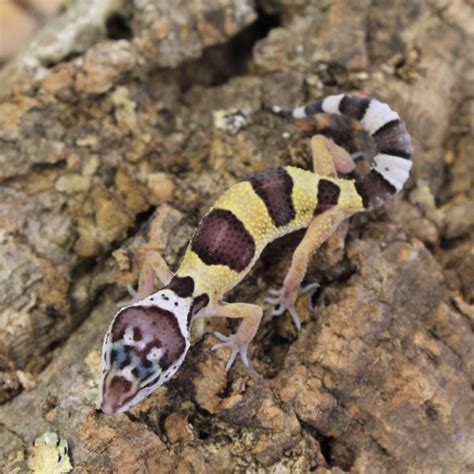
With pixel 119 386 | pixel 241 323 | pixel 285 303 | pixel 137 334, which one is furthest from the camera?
pixel 285 303

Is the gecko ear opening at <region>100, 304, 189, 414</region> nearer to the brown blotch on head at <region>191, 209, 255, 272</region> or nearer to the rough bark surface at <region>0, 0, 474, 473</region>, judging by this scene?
the rough bark surface at <region>0, 0, 474, 473</region>

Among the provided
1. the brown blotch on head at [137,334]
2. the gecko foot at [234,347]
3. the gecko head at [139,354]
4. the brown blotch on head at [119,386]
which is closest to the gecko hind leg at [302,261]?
the gecko foot at [234,347]

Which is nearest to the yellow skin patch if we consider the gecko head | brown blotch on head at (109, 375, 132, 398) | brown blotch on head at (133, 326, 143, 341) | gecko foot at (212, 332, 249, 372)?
gecko foot at (212, 332, 249, 372)

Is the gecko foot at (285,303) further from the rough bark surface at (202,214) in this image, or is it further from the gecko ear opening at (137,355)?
the gecko ear opening at (137,355)

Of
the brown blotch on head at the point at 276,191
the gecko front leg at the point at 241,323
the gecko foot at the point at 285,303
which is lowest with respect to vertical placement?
the gecko foot at the point at 285,303

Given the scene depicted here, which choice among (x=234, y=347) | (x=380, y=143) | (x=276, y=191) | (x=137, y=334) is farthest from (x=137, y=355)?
(x=380, y=143)

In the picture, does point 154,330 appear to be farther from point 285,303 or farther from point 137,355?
point 285,303
